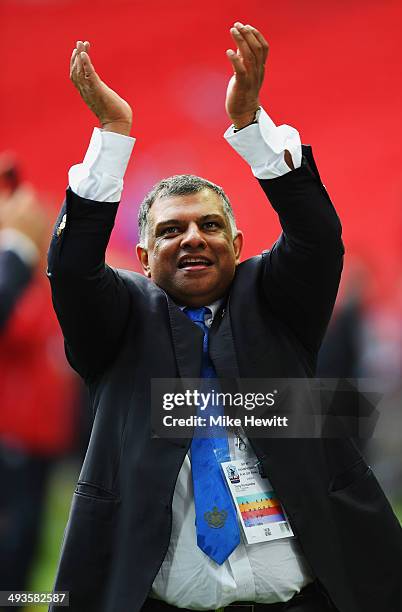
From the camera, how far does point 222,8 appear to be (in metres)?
6.13

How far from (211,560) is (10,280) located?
7.66 ft

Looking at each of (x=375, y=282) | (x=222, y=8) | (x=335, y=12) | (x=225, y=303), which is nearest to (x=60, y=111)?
(x=222, y=8)

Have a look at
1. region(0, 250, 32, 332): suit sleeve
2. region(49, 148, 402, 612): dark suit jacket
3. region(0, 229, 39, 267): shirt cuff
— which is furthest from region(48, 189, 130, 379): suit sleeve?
region(0, 229, 39, 267): shirt cuff

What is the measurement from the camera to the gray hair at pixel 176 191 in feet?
6.60

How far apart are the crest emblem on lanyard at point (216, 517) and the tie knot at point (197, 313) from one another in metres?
0.40

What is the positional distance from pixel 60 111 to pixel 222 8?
125cm

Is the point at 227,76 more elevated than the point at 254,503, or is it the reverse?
the point at 227,76

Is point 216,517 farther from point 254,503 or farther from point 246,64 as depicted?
point 246,64

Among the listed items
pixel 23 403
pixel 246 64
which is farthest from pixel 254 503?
pixel 23 403

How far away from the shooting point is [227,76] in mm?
6270

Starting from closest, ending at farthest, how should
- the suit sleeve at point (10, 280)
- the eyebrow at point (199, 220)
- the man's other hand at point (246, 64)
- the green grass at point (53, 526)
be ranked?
the man's other hand at point (246, 64) < the eyebrow at point (199, 220) < the suit sleeve at point (10, 280) < the green grass at point (53, 526)

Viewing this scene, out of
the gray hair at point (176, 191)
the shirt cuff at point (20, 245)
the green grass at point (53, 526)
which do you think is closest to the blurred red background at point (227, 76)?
the green grass at point (53, 526)

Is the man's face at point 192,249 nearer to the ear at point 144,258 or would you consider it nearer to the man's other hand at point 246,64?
the ear at point 144,258

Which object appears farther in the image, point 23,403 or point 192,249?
point 23,403
